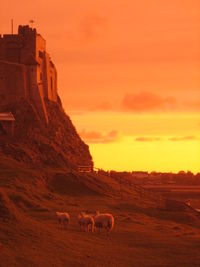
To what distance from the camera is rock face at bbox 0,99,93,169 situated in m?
78.7

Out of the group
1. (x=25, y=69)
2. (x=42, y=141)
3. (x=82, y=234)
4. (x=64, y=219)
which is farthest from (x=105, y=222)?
(x=25, y=69)

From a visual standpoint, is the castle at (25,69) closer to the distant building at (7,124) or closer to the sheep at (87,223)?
the distant building at (7,124)

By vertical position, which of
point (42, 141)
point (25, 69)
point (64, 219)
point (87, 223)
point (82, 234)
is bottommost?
point (82, 234)

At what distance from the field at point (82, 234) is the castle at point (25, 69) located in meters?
22.5

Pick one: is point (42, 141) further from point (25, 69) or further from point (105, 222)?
point (105, 222)

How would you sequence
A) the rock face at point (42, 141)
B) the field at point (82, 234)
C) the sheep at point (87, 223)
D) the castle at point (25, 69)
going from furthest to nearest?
the castle at point (25, 69)
the rock face at point (42, 141)
the sheep at point (87, 223)
the field at point (82, 234)

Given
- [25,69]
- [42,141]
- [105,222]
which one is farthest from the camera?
[25,69]

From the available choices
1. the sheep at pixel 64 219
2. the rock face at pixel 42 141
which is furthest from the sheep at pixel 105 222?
the rock face at pixel 42 141

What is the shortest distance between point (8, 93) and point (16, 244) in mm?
58848

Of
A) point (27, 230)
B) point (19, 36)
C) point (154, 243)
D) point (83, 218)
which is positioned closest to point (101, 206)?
point (83, 218)

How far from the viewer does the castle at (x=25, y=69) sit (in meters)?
85.5

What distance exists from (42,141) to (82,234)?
48.3 metres

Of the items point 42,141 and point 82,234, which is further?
point 42,141

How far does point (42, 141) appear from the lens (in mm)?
83312
